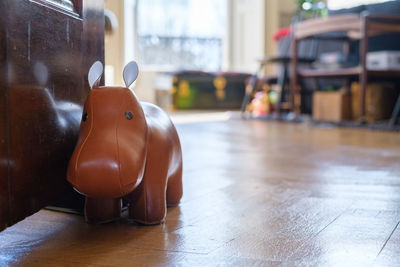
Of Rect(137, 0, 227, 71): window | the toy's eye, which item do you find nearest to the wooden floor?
the toy's eye

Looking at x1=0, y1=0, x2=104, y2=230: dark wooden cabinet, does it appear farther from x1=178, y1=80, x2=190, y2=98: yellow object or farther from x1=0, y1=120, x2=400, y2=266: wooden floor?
x1=178, y1=80, x2=190, y2=98: yellow object

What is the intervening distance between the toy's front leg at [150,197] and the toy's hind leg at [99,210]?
0.04m

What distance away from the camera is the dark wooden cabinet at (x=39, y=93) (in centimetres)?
68

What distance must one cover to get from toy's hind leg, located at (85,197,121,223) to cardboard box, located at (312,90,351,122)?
A: 318 cm

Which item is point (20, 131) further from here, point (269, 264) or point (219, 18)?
point (219, 18)

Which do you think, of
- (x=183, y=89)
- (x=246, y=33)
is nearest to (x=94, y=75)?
(x=183, y=89)

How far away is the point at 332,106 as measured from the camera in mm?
3920

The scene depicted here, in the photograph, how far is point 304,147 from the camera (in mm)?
2332

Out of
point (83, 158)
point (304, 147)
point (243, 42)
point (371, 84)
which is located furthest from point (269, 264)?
point (243, 42)

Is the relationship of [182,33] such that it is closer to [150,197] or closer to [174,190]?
[174,190]

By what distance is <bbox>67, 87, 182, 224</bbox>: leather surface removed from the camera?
0.78 metres

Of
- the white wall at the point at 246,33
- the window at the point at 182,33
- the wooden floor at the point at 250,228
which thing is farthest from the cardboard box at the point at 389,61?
the window at the point at 182,33

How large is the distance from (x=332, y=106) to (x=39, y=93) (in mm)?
3402

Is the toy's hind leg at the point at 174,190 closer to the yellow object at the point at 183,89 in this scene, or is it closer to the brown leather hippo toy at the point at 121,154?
the brown leather hippo toy at the point at 121,154
